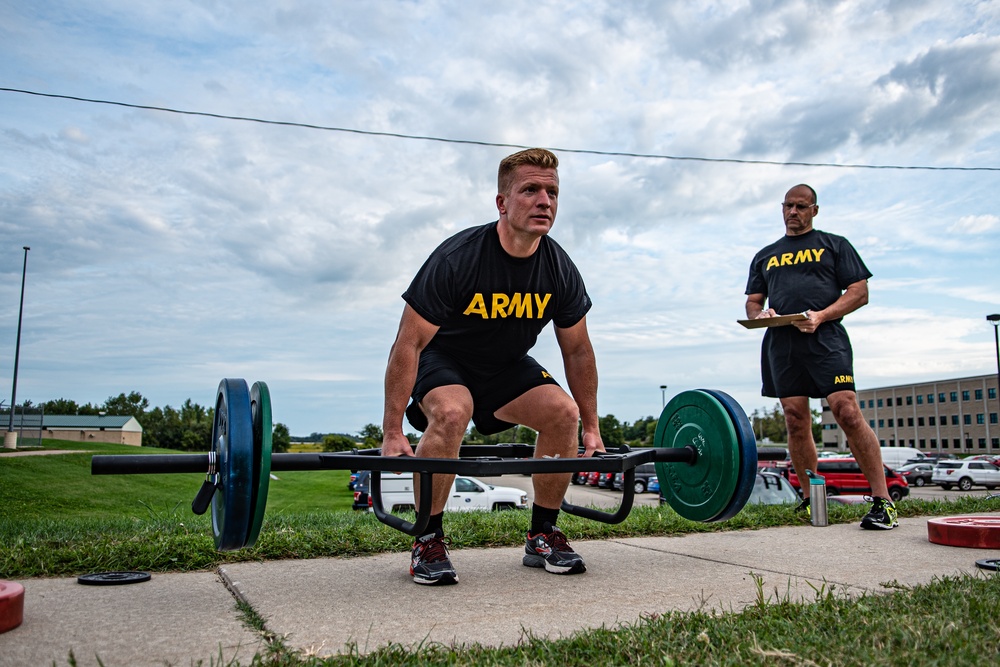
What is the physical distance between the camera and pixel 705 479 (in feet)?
10.3

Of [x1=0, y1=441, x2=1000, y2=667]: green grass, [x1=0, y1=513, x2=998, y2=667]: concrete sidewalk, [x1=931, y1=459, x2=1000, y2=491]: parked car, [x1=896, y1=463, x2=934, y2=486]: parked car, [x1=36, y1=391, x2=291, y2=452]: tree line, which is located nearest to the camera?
[x1=0, y1=441, x2=1000, y2=667]: green grass

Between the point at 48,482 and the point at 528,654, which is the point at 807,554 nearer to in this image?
the point at 528,654

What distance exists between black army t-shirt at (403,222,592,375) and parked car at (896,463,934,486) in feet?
113

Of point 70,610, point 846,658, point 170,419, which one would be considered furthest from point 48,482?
point 170,419

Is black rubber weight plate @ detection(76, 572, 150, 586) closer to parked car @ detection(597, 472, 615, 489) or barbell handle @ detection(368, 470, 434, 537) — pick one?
barbell handle @ detection(368, 470, 434, 537)

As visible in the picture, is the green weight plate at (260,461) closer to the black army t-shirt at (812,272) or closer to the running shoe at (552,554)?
the running shoe at (552,554)

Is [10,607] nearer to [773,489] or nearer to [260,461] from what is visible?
[260,461]

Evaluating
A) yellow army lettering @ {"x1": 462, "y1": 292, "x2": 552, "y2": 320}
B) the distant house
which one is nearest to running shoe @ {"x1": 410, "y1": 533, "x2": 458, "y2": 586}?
yellow army lettering @ {"x1": 462, "y1": 292, "x2": 552, "y2": 320}

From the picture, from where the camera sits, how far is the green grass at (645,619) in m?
1.63

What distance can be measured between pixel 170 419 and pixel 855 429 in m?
59.0

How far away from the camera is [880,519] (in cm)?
396

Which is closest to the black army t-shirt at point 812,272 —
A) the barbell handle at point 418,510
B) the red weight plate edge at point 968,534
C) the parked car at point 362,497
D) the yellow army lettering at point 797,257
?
the yellow army lettering at point 797,257

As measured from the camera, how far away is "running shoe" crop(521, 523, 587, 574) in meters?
2.77

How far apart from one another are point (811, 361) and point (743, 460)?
156cm
